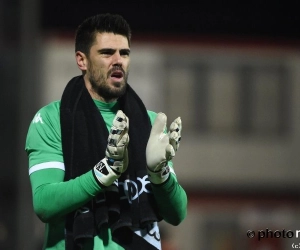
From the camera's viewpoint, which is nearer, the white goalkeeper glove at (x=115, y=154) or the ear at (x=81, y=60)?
the white goalkeeper glove at (x=115, y=154)

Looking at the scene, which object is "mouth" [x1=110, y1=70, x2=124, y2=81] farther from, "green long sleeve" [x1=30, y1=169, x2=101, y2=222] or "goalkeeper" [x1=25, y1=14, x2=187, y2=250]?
"green long sleeve" [x1=30, y1=169, x2=101, y2=222]

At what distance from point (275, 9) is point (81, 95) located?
12.3m

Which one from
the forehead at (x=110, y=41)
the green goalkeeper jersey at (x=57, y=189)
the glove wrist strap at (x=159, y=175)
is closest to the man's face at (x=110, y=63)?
the forehead at (x=110, y=41)

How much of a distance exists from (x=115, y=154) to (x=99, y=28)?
0.62 m

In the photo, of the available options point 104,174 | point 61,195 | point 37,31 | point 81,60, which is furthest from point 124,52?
point 37,31

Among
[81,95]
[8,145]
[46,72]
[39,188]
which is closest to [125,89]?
[81,95]

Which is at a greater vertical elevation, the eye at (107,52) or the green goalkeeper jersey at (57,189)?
the eye at (107,52)

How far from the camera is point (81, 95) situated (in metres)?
3.63

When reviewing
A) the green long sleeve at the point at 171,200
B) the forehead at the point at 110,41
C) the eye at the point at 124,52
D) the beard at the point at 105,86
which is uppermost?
the forehead at the point at 110,41

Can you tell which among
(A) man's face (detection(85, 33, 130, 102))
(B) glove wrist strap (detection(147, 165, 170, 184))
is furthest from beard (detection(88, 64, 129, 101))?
(B) glove wrist strap (detection(147, 165, 170, 184))

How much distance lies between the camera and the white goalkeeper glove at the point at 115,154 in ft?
10.6

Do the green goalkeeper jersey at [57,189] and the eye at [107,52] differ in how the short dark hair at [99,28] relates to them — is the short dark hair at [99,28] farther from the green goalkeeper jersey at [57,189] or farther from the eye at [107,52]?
the green goalkeeper jersey at [57,189]

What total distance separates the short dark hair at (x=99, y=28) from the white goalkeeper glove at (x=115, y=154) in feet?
1.50

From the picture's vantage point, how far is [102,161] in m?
3.30
